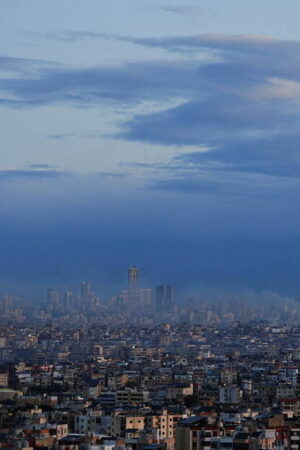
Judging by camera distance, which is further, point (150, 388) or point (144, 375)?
point (144, 375)

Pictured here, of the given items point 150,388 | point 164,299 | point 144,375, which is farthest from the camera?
point 164,299

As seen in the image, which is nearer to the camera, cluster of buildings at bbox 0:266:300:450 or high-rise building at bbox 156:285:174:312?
cluster of buildings at bbox 0:266:300:450

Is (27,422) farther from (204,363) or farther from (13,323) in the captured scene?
(13,323)

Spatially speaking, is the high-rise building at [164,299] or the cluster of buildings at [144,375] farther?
the high-rise building at [164,299]

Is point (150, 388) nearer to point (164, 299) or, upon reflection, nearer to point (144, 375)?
point (144, 375)

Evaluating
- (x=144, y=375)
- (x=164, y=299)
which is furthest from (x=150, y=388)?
(x=164, y=299)
